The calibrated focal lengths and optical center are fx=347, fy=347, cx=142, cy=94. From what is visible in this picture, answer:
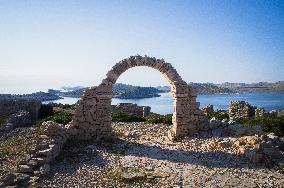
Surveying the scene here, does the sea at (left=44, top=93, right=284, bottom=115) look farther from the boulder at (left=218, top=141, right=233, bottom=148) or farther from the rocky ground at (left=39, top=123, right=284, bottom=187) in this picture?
the boulder at (left=218, top=141, right=233, bottom=148)

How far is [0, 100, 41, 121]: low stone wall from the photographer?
28169 mm

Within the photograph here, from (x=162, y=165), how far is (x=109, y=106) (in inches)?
185

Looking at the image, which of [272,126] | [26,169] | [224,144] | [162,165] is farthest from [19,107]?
[224,144]

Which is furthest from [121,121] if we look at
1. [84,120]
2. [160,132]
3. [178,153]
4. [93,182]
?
[93,182]

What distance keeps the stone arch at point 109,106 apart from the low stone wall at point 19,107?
1366 cm

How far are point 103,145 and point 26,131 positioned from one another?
7.23m

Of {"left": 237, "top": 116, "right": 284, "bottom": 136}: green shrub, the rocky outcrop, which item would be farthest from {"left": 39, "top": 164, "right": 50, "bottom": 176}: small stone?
{"left": 237, "top": 116, "right": 284, "bottom": 136}: green shrub

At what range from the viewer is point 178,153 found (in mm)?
13859

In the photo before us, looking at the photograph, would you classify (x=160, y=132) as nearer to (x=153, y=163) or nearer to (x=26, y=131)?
(x=153, y=163)

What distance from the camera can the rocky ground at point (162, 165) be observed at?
10.7 m

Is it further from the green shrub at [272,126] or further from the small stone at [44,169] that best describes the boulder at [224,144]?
the small stone at [44,169]

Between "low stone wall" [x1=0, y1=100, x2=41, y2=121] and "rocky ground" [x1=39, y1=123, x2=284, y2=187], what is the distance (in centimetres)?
1421

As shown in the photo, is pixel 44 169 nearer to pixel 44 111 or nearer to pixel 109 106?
pixel 109 106

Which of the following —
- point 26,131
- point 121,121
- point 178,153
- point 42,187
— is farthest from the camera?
point 121,121
